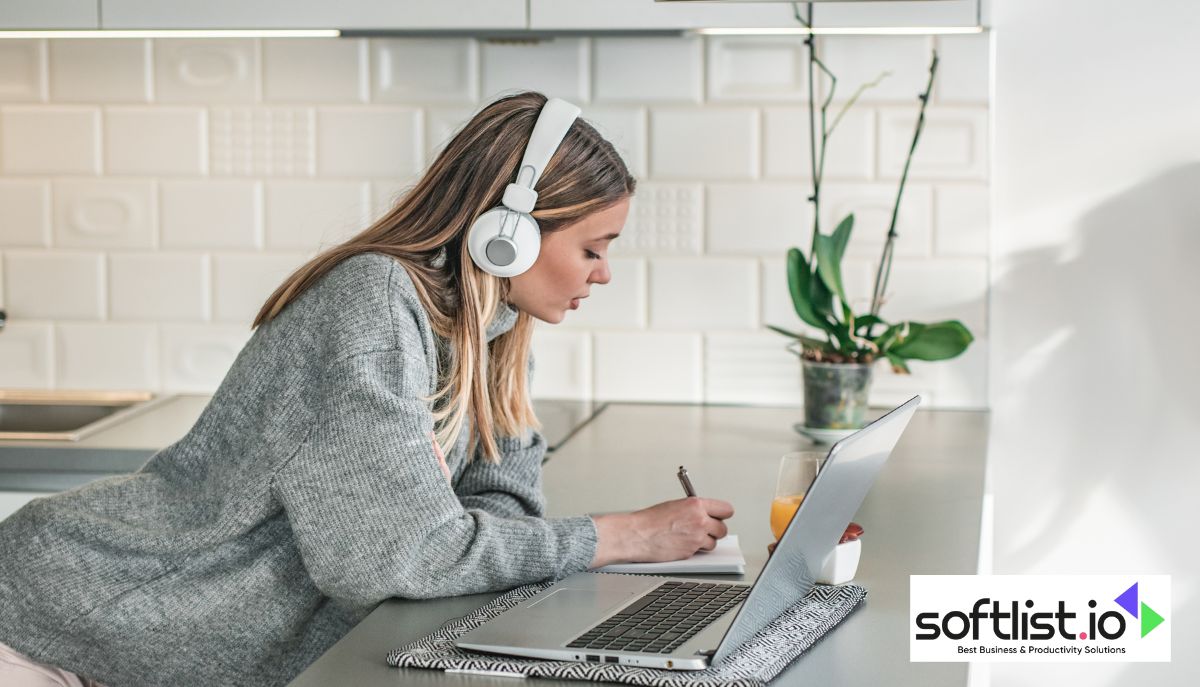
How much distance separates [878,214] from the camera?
2.45 metres

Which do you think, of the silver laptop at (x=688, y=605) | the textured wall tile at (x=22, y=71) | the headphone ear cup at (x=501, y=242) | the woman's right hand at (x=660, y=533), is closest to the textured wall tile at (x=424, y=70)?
the textured wall tile at (x=22, y=71)

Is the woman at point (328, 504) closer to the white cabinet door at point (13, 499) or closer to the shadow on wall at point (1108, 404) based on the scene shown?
the white cabinet door at point (13, 499)

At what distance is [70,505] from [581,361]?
126 cm

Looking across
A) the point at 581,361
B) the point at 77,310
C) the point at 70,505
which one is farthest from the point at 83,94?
the point at 70,505

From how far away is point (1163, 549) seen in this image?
2.40 meters

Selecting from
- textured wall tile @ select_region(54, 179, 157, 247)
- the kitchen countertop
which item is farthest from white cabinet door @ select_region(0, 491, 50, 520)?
textured wall tile @ select_region(54, 179, 157, 247)

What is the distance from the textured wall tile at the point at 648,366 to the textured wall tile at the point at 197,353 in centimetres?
69

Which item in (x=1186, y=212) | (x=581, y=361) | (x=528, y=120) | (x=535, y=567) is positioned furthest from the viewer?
(x=581, y=361)

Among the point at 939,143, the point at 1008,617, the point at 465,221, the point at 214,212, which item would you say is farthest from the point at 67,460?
the point at 939,143

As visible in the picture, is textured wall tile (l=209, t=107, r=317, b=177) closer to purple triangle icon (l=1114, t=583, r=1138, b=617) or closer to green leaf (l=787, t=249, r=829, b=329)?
green leaf (l=787, t=249, r=829, b=329)

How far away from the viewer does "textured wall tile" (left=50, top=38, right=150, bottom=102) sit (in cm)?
254

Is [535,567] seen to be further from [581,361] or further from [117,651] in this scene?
[581,361]

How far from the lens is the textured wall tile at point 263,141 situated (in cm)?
253

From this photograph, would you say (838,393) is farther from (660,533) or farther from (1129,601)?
(660,533)
